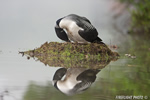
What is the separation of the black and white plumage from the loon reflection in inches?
59.3

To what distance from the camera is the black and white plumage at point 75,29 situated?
7.45 metres

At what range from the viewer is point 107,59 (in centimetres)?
750

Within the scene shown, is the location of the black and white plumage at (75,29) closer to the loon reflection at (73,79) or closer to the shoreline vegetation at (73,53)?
the shoreline vegetation at (73,53)

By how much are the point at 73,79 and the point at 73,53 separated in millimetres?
2364

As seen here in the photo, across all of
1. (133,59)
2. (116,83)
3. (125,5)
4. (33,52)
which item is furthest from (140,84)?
(125,5)

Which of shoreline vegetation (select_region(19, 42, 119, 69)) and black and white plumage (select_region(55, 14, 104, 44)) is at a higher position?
black and white plumage (select_region(55, 14, 104, 44))

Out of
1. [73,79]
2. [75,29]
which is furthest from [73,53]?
[73,79]

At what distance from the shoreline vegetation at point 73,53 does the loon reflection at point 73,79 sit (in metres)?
1.12

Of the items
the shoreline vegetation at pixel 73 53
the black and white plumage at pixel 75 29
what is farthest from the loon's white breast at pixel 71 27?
the shoreline vegetation at pixel 73 53

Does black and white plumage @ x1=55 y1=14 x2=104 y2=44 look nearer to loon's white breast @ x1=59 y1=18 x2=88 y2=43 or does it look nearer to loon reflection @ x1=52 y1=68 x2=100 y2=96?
loon's white breast @ x1=59 y1=18 x2=88 y2=43

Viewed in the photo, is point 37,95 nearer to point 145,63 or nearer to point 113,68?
point 113,68

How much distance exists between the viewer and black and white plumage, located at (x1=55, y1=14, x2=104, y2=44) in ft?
24.4

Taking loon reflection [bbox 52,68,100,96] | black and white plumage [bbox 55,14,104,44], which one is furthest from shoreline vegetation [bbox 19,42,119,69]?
loon reflection [bbox 52,68,100,96]

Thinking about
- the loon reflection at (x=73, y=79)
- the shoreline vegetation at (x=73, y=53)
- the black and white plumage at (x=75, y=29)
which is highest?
the black and white plumage at (x=75, y=29)
